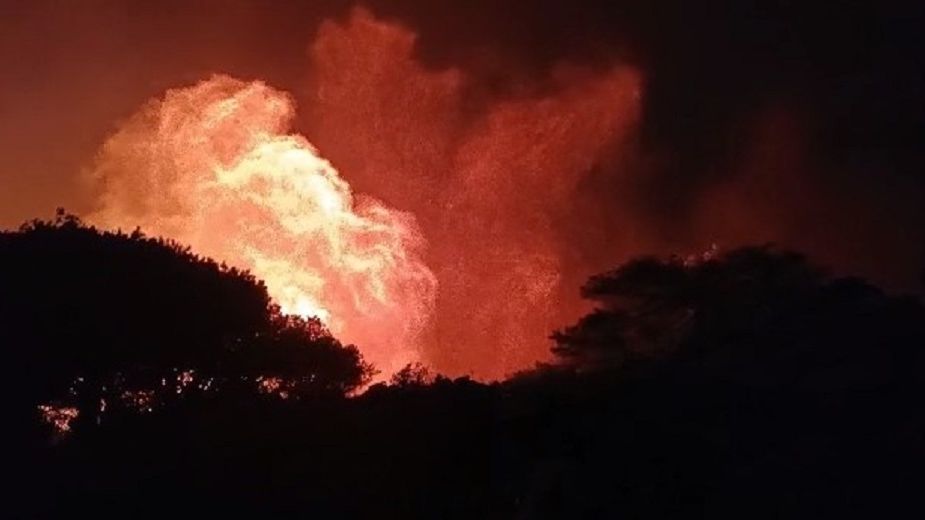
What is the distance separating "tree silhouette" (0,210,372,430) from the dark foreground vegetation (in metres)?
0.08

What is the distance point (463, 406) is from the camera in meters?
42.5

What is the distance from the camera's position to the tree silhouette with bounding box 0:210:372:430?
166 ft

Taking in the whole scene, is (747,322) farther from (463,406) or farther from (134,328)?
(134,328)

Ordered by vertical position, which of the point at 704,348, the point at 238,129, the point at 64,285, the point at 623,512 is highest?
the point at 238,129

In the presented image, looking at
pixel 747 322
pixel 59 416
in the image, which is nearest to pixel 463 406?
pixel 747 322

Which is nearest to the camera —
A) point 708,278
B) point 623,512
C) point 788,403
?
point 623,512

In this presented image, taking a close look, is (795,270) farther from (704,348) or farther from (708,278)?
(704,348)

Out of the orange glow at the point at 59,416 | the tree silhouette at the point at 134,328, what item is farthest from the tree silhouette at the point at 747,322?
the orange glow at the point at 59,416

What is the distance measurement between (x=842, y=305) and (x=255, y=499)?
17983 mm

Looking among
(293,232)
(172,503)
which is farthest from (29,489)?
(293,232)

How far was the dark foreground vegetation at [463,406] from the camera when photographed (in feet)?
119

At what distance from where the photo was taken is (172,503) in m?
39.8

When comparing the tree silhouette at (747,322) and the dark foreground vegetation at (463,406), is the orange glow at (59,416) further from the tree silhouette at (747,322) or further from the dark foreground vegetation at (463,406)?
the tree silhouette at (747,322)

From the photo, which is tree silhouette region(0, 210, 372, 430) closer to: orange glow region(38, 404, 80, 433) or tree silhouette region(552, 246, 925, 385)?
orange glow region(38, 404, 80, 433)
